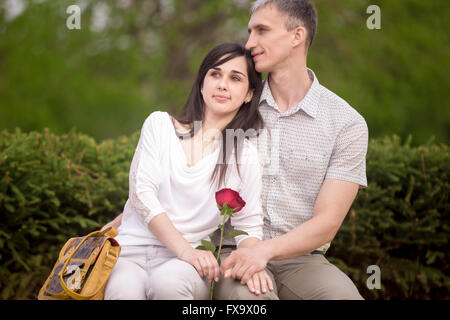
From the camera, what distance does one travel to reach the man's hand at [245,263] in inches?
91.1

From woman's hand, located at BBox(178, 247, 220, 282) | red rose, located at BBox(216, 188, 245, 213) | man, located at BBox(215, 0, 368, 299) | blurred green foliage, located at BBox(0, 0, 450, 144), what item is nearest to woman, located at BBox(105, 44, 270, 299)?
woman's hand, located at BBox(178, 247, 220, 282)

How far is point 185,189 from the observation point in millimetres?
2604

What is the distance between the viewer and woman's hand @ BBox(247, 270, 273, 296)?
228 cm

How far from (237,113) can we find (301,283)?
3.31 ft

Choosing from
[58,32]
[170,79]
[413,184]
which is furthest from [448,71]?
[58,32]

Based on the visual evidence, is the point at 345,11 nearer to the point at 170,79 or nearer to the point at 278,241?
the point at 170,79

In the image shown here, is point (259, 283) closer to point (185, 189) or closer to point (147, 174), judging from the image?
point (185, 189)

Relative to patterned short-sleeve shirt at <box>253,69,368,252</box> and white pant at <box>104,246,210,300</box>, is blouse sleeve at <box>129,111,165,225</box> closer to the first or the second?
white pant at <box>104,246,210,300</box>

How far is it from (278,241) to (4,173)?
1994mm

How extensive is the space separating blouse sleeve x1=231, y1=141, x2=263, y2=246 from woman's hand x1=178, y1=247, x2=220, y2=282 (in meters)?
0.28

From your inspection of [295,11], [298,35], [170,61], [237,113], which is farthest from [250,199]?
[170,61]

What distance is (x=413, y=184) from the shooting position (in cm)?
379

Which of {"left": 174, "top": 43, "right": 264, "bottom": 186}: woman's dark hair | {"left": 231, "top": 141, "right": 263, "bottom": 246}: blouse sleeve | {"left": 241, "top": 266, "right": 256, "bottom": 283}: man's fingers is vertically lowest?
{"left": 241, "top": 266, "right": 256, "bottom": 283}: man's fingers

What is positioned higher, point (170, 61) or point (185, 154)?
point (170, 61)
